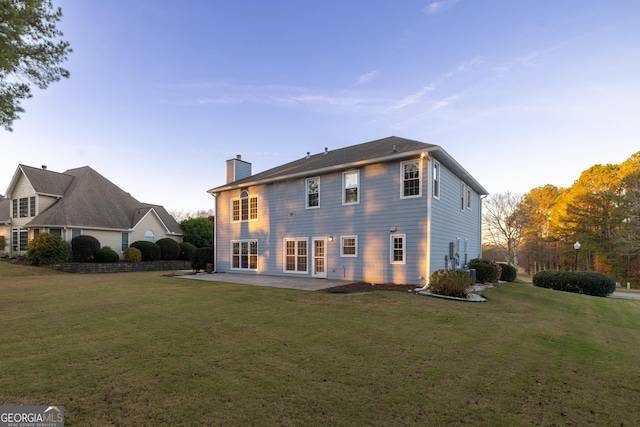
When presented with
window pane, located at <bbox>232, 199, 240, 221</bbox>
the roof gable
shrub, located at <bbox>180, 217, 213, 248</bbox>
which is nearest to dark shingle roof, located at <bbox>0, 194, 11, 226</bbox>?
the roof gable

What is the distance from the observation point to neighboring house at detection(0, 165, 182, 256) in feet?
74.5

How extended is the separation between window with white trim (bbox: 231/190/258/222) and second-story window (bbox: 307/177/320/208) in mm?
3896

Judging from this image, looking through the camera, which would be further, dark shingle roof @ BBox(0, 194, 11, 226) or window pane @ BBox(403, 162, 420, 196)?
dark shingle roof @ BBox(0, 194, 11, 226)

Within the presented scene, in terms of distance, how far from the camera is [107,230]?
24.6 metres

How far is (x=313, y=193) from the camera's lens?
51.3 ft

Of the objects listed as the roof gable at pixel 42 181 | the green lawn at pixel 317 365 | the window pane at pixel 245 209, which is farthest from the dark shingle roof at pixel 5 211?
the green lawn at pixel 317 365

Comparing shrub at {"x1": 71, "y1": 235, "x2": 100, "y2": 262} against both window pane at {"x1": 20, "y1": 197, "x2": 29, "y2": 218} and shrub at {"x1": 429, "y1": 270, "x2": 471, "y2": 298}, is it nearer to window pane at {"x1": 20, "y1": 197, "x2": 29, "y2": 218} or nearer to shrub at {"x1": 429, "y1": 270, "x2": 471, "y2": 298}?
window pane at {"x1": 20, "y1": 197, "x2": 29, "y2": 218}

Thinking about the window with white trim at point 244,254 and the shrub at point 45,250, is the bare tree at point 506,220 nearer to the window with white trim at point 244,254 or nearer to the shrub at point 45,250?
Answer: the window with white trim at point 244,254

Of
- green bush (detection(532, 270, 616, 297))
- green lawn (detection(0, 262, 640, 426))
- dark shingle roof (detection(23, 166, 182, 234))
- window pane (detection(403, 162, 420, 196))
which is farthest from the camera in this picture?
dark shingle roof (detection(23, 166, 182, 234))

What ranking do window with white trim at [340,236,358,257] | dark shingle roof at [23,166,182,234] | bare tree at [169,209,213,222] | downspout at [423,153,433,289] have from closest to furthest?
downspout at [423,153,433,289], window with white trim at [340,236,358,257], dark shingle roof at [23,166,182,234], bare tree at [169,209,213,222]

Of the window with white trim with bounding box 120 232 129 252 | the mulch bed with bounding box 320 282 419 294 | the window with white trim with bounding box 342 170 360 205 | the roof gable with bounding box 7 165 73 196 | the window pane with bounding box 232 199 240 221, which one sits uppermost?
the roof gable with bounding box 7 165 73 196

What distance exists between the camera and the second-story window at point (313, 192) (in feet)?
50.6

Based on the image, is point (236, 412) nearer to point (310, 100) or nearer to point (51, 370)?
point (51, 370)

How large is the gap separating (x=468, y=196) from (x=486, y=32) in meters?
8.49
